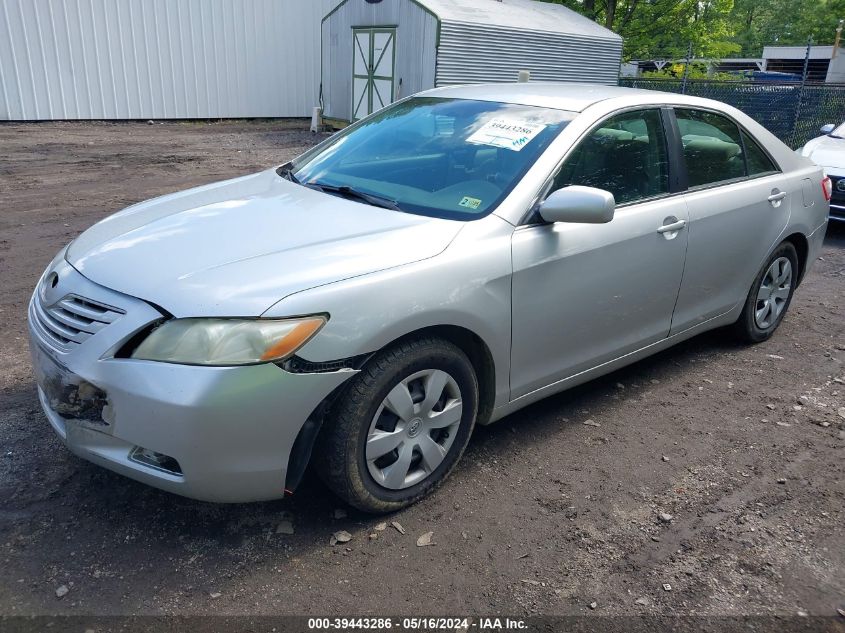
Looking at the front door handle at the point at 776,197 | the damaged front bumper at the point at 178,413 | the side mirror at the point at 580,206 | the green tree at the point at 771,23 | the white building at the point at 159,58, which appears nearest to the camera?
the damaged front bumper at the point at 178,413

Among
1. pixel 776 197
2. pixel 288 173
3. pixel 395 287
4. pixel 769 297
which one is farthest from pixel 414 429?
pixel 769 297

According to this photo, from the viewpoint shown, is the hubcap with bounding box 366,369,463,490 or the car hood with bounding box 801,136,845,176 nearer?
the hubcap with bounding box 366,369,463,490

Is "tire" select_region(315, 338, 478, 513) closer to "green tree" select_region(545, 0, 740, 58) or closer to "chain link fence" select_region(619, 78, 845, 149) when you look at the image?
"chain link fence" select_region(619, 78, 845, 149)

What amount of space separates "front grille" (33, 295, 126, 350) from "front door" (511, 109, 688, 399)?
5.30 feet

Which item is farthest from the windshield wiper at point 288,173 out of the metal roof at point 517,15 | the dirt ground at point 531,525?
the metal roof at point 517,15

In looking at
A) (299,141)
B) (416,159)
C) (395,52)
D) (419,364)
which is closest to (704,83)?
(395,52)

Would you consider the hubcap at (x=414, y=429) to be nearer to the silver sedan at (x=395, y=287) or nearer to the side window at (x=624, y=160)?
the silver sedan at (x=395, y=287)

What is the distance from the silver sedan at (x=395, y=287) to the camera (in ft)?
8.17

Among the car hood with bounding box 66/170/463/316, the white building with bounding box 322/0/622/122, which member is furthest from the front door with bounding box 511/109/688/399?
the white building with bounding box 322/0/622/122

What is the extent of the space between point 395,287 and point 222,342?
2.17 ft

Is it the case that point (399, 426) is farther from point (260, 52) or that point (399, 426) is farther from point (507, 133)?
point (260, 52)

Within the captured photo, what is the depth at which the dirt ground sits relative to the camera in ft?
8.46

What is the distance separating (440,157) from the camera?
11.8 ft

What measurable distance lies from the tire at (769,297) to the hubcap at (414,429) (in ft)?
8.59
